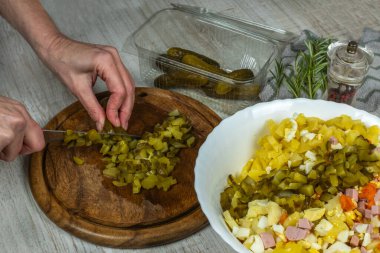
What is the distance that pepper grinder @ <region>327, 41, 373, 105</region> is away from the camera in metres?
1.32

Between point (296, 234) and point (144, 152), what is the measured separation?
1.48 feet

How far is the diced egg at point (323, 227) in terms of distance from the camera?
100cm

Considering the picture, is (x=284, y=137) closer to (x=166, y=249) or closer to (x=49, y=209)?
(x=166, y=249)

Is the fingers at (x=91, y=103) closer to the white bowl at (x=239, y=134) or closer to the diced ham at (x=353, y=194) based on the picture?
the white bowl at (x=239, y=134)

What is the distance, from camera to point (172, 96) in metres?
1.47

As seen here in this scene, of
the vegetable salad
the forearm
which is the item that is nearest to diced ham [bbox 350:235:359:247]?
the vegetable salad

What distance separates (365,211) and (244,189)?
250mm

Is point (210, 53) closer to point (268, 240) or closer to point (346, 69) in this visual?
point (346, 69)

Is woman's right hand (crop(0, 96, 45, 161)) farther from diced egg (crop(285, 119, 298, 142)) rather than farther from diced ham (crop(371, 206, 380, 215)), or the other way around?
diced ham (crop(371, 206, 380, 215))

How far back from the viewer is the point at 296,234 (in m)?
0.99

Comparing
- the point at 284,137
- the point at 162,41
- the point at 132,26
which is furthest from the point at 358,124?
the point at 132,26

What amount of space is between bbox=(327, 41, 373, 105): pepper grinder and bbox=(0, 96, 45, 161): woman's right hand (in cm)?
77

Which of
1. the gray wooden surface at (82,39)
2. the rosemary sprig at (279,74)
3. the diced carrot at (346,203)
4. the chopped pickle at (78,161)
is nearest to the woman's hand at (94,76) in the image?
the chopped pickle at (78,161)

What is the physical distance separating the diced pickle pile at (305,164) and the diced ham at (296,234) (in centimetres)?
5
